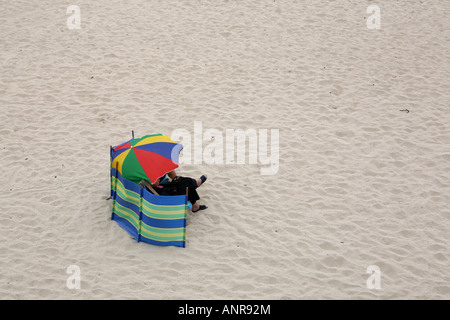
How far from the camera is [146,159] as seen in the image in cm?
630

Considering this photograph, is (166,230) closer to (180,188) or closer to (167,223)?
(167,223)

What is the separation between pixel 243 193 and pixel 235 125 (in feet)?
6.77

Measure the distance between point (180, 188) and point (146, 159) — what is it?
71 centimetres

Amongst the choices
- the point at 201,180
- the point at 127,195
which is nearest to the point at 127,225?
the point at 127,195

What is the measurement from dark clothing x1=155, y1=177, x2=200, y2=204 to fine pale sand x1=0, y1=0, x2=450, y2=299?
346mm

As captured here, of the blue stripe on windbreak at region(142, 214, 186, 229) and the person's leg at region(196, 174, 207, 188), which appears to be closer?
the blue stripe on windbreak at region(142, 214, 186, 229)

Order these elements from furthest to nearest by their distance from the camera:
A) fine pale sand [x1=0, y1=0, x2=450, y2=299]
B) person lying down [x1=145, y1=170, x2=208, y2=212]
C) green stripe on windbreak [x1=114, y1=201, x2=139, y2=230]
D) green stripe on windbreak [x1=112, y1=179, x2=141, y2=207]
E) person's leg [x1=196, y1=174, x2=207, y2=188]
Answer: person's leg [x1=196, y1=174, x2=207, y2=188]
person lying down [x1=145, y1=170, x2=208, y2=212]
green stripe on windbreak [x1=114, y1=201, x2=139, y2=230]
green stripe on windbreak [x1=112, y1=179, x2=141, y2=207]
fine pale sand [x1=0, y1=0, x2=450, y2=299]

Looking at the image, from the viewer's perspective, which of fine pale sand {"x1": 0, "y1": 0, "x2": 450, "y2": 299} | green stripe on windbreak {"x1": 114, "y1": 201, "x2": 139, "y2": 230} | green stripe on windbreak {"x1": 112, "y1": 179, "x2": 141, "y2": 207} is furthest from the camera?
green stripe on windbreak {"x1": 114, "y1": 201, "x2": 139, "y2": 230}

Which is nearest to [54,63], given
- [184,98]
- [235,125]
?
[184,98]

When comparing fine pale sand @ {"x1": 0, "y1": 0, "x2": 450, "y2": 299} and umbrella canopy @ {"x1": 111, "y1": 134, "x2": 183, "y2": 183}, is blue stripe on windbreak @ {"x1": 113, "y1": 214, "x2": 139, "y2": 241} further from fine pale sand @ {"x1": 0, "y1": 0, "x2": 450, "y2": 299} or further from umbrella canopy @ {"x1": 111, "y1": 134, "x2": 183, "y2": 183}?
umbrella canopy @ {"x1": 111, "y1": 134, "x2": 183, "y2": 183}

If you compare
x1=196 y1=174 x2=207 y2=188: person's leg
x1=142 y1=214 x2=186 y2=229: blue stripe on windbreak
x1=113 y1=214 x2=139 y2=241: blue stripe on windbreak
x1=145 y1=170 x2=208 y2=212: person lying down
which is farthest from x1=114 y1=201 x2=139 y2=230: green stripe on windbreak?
Result: x1=196 y1=174 x2=207 y2=188: person's leg

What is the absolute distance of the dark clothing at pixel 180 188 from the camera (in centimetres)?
668

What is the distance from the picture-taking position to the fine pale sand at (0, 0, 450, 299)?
5.94m
